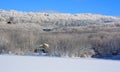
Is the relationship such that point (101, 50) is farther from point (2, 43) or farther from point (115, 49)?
point (2, 43)

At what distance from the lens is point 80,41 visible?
1423 cm

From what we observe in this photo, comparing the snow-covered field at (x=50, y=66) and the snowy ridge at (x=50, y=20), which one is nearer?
the snow-covered field at (x=50, y=66)

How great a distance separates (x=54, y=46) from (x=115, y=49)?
2.44 m

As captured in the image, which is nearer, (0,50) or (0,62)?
(0,62)

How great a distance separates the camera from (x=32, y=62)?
9.25 m

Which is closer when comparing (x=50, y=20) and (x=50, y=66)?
(x=50, y=66)

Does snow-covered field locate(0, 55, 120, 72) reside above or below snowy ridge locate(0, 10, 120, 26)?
below

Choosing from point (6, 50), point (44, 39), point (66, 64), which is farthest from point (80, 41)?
point (66, 64)

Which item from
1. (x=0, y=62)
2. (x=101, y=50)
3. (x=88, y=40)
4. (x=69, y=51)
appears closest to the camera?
(x=0, y=62)

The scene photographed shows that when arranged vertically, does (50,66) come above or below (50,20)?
below

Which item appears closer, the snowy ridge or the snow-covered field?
the snow-covered field

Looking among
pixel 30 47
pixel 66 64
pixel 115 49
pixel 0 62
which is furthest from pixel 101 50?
pixel 0 62

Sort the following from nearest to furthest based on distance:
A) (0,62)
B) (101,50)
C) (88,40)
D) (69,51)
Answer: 1. (0,62)
2. (69,51)
3. (101,50)
4. (88,40)

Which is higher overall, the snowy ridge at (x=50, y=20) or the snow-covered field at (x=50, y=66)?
the snowy ridge at (x=50, y=20)
